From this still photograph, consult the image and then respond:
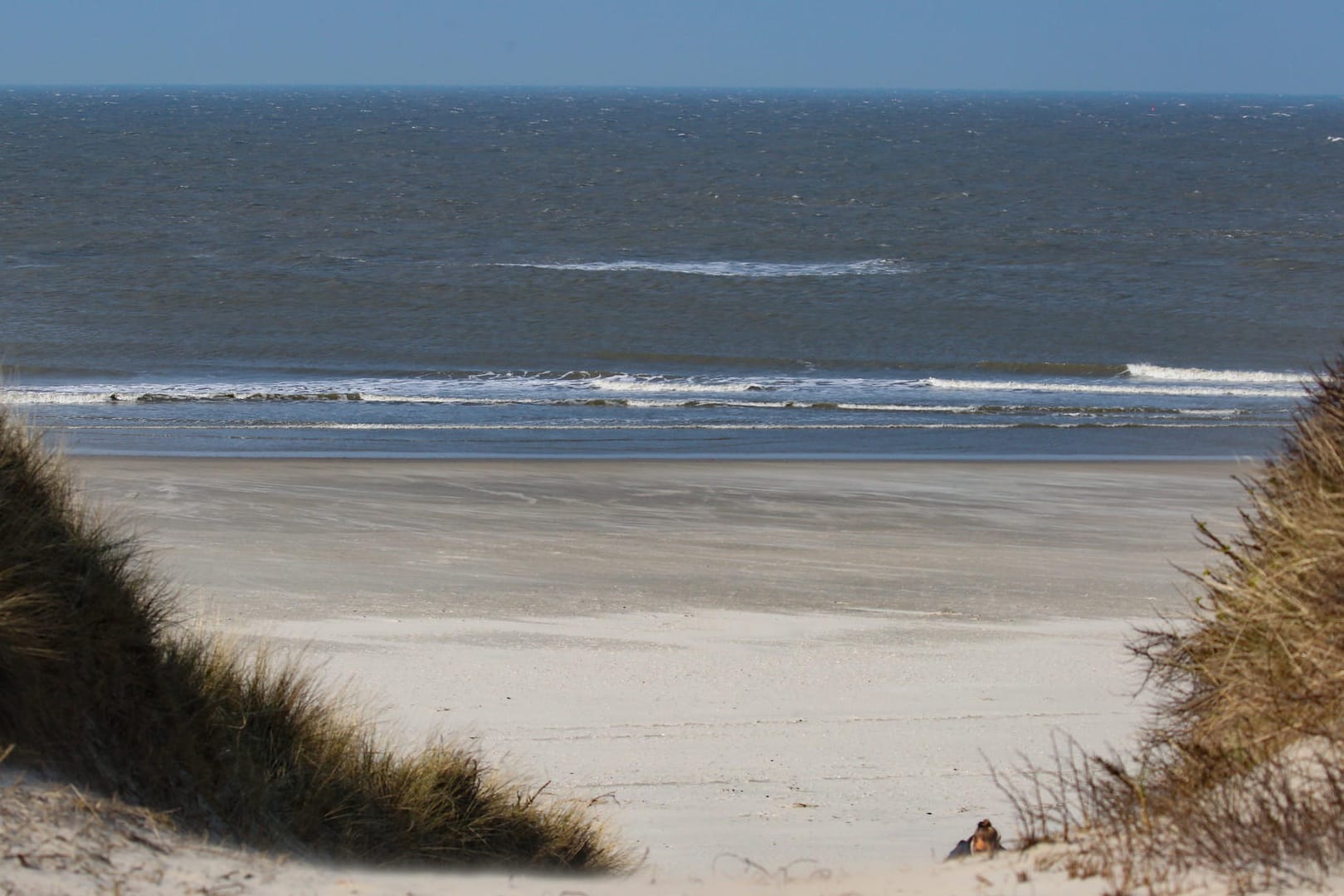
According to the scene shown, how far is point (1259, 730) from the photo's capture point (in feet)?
14.2

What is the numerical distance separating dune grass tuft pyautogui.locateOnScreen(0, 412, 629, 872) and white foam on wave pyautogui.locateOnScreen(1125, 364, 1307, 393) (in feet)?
69.9

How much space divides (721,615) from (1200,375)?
17.6 metres

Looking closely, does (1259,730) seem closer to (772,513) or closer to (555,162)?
(772,513)

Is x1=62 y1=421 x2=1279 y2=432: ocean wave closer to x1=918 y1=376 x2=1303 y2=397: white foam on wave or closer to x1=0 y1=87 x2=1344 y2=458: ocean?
x1=0 y1=87 x2=1344 y2=458: ocean

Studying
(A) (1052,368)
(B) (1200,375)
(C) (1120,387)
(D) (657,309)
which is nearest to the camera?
(C) (1120,387)

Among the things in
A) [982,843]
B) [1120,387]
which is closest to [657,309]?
[1120,387]

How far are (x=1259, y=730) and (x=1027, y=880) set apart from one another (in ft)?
2.87

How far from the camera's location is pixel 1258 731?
14.2 ft

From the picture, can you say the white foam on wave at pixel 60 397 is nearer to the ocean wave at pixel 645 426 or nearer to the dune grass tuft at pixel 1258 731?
the ocean wave at pixel 645 426

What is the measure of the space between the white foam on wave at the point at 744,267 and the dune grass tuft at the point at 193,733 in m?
30.4

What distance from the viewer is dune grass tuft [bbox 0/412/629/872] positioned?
13.9ft

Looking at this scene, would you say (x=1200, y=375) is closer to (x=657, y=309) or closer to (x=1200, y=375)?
(x=1200, y=375)

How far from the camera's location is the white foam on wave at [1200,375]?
24.6 metres

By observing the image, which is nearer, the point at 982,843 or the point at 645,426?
the point at 982,843
